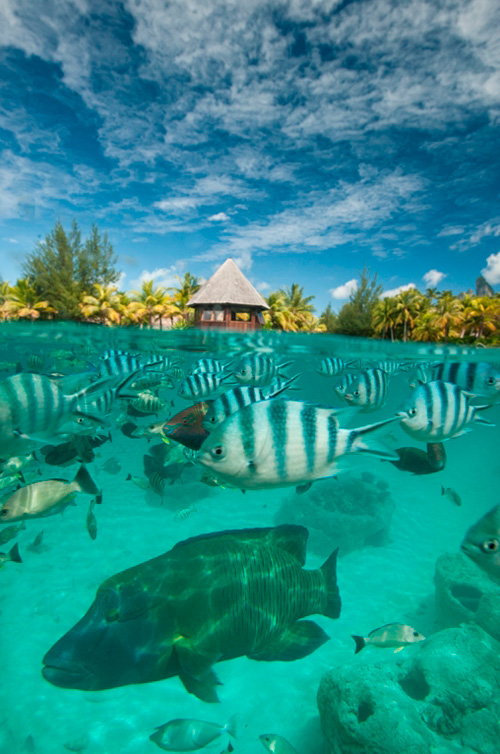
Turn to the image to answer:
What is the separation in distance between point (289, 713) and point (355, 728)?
6.66 ft

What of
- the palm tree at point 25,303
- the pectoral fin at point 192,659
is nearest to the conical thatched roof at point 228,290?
the palm tree at point 25,303

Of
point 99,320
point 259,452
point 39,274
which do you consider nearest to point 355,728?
point 259,452

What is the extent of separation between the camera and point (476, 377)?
4805 millimetres

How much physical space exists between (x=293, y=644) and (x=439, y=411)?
7.81ft

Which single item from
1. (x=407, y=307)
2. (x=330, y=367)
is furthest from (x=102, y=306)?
(x=330, y=367)

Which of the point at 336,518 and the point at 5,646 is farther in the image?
Answer: the point at 336,518

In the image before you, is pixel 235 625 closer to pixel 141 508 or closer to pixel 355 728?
pixel 355 728

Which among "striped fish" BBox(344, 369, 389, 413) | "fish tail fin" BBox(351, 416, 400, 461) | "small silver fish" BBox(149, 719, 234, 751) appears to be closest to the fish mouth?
"small silver fish" BBox(149, 719, 234, 751)

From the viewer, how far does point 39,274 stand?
148 feet

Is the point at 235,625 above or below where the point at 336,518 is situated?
above

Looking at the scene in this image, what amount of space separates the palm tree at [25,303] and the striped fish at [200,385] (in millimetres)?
42053

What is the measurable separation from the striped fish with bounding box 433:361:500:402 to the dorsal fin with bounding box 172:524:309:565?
2.65 m

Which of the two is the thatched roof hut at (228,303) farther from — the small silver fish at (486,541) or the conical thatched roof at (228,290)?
the small silver fish at (486,541)

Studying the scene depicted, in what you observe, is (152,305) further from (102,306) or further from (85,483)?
(85,483)
